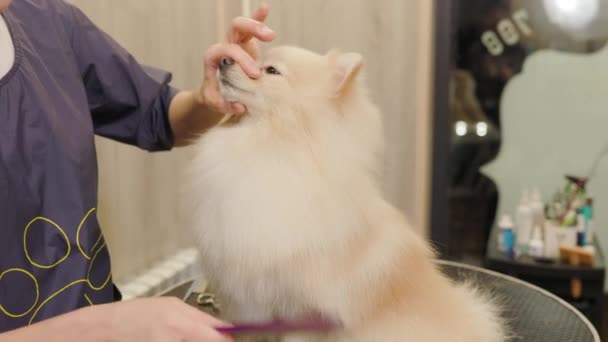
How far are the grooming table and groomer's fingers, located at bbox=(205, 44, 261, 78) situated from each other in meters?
0.38

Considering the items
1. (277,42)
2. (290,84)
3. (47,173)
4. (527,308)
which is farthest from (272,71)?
(277,42)

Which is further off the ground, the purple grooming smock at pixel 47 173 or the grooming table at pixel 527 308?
Answer: the purple grooming smock at pixel 47 173

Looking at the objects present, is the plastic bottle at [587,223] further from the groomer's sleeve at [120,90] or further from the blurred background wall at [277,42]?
the groomer's sleeve at [120,90]

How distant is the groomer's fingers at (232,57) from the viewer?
2.73ft

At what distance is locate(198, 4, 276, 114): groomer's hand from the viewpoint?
0.84m

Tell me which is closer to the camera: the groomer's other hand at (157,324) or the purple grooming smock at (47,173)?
the groomer's other hand at (157,324)

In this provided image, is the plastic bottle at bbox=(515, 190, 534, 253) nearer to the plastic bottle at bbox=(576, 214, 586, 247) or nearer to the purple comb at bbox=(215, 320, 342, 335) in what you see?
the plastic bottle at bbox=(576, 214, 586, 247)

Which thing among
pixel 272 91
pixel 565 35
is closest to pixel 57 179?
pixel 272 91

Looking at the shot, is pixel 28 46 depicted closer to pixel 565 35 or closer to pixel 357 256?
pixel 357 256

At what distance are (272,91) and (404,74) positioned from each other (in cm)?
135

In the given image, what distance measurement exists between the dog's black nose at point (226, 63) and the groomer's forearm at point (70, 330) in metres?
0.41

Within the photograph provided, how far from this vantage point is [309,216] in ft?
2.51

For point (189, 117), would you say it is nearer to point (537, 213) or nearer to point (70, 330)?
point (70, 330)

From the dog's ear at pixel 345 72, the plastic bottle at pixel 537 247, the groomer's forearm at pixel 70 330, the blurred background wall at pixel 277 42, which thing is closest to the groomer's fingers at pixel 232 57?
the dog's ear at pixel 345 72
